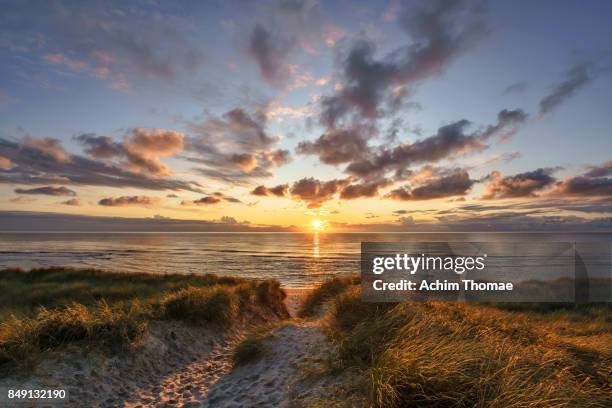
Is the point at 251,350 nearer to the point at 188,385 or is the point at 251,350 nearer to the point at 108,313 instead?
the point at 188,385

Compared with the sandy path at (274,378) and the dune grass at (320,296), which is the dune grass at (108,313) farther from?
the sandy path at (274,378)

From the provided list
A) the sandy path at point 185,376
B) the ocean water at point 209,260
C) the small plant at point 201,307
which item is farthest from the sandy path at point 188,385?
the ocean water at point 209,260

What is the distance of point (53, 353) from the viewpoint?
7.50m

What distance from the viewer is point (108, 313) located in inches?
365

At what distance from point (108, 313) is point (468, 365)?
917 cm

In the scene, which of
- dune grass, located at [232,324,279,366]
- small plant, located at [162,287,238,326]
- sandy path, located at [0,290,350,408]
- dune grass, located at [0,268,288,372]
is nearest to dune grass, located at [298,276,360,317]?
dune grass, located at [0,268,288,372]

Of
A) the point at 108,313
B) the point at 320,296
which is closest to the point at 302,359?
the point at 108,313

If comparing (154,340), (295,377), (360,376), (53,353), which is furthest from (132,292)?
(360,376)

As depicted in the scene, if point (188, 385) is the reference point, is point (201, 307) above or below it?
above

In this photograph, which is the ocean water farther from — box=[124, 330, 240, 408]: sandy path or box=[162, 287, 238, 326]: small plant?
box=[124, 330, 240, 408]: sandy path

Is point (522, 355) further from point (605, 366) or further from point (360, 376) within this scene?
point (360, 376)

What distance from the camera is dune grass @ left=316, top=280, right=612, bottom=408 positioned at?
448cm

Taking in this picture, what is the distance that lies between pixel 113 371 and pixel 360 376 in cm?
593

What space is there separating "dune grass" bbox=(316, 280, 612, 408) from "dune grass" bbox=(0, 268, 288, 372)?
232 inches
